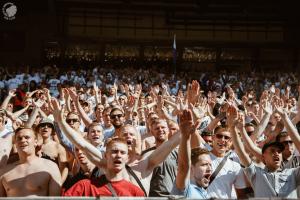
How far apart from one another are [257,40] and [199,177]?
26.6m

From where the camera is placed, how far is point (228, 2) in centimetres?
2914

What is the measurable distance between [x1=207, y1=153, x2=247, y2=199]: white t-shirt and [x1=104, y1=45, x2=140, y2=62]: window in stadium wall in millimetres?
23689

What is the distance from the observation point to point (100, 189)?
398cm

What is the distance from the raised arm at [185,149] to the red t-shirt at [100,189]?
0.37m

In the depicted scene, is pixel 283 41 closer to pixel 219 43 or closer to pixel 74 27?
pixel 219 43

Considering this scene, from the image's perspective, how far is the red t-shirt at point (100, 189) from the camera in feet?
12.7

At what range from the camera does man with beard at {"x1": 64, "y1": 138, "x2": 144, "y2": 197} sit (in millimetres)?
3916

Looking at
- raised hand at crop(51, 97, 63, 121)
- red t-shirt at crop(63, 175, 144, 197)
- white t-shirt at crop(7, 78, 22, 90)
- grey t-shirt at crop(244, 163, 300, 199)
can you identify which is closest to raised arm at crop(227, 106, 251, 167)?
grey t-shirt at crop(244, 163, 300, 199)

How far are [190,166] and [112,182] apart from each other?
694 millimetres

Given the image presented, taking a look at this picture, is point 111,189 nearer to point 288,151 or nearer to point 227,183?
point 227,183

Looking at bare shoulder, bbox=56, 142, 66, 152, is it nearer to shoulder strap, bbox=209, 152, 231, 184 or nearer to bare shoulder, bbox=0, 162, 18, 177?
bare shoulder, bbox=0, 162, 18, 177

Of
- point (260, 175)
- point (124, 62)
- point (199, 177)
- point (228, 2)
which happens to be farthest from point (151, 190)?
point (228, 2)

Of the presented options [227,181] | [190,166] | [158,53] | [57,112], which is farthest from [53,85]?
[190,166]

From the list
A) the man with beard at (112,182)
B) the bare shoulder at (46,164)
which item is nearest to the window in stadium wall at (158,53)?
the bare shoulder at (46,164)
